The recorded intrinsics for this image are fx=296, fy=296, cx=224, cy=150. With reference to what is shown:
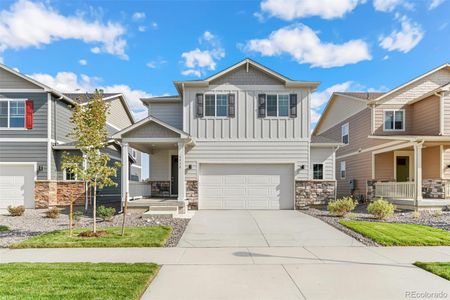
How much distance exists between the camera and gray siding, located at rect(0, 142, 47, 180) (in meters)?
14.9

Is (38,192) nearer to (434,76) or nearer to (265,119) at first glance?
(265,119)

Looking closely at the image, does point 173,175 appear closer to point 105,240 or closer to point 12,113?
point 105,240

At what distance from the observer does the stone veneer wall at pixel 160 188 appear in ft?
50.6

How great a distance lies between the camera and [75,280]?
16.3ft

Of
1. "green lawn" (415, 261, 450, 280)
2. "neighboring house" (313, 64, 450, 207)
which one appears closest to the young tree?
"green lawn" (415, 261, 450, 280)

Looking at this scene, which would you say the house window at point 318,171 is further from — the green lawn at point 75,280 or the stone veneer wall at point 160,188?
the green lawn at point 75,280

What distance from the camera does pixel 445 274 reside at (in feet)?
17.5

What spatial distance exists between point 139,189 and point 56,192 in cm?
489

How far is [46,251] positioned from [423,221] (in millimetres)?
12290

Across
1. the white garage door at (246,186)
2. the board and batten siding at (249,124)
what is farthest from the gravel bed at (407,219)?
the board and batten siding at (249,124)

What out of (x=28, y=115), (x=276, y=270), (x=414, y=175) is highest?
(x=28, y=115)

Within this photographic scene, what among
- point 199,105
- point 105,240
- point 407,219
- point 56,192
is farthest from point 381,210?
point 56,192

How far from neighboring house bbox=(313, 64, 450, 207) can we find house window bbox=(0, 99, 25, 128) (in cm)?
1870

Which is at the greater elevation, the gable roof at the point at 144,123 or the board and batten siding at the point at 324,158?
the gable roof at the point at 144,123
